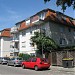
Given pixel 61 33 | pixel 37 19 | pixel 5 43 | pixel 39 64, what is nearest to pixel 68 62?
pixel 39 64

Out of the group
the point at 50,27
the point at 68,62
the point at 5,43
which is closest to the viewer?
the point at 68,62

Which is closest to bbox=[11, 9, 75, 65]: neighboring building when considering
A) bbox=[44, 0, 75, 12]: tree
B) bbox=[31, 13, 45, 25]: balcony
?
bbox=[31, 13, 45, 25]: balcony

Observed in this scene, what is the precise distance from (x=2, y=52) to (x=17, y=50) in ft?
40.9

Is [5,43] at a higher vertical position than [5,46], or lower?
higher

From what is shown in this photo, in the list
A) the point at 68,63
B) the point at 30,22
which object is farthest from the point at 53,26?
the point at 68,63

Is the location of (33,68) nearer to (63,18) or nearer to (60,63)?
(60,63)

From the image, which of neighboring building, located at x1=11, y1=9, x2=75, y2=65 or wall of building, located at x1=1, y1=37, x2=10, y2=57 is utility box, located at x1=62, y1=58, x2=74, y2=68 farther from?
wall of building, located at x1=1, y1=37, x2=10, y2=57

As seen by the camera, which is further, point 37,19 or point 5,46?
point 5,46

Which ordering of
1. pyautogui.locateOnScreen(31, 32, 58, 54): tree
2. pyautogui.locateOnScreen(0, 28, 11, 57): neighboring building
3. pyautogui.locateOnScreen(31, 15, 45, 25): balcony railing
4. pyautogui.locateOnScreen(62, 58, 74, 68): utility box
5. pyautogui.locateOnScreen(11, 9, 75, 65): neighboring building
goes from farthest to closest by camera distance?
pyautogui.locateOnScreen(0, 28, 11, 57): neighboring building
pyautogui.locateOnScreen(31, 15, 45, 25): balcony railing
pyautogui.locateOnScreen(11, 9, 75, 65): neighboring building
pyautogui.locateOnScreen(31, 32, 58, 54): tree
pyautogui.locateOnScreen(62, 58, 74, 68): utility box

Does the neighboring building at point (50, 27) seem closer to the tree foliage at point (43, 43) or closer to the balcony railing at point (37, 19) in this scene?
the balcony railing at point (37, 19)

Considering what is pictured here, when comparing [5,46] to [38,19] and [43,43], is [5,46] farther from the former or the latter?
[43,43]

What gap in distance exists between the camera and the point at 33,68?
28438 mm

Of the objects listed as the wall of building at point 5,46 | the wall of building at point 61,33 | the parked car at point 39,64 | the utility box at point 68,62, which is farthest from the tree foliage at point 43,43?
the wall of building at point 5,46

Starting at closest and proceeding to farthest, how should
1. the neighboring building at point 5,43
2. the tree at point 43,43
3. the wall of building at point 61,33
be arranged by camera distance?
the tree at point 43,43 < the wall of building at point 61,33 < the neighboring building at point 5,43
